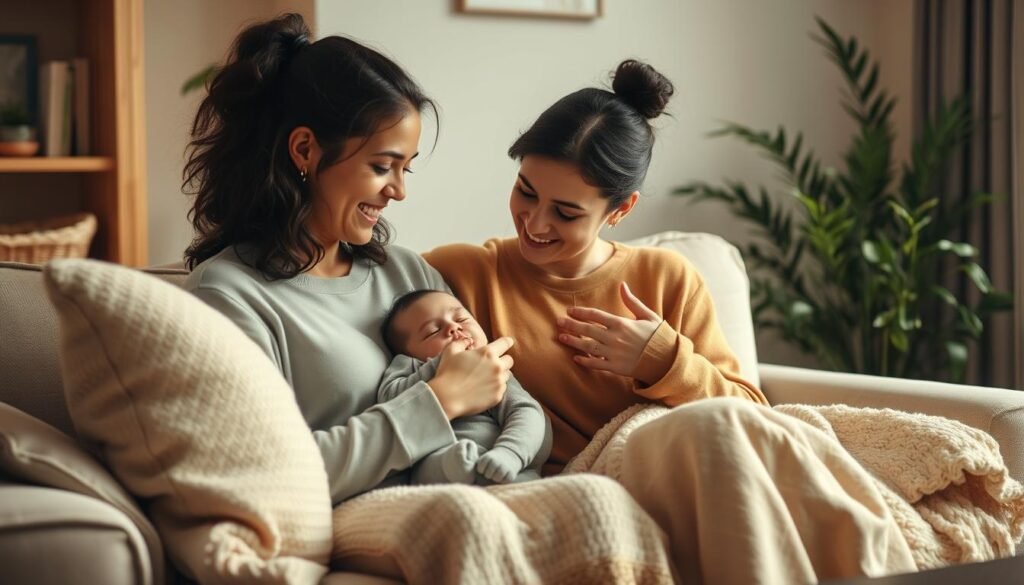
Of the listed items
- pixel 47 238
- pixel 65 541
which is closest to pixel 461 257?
pixel 65 541

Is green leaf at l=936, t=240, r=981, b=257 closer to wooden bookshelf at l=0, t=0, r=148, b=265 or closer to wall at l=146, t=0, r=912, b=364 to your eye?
wall at l=146, t=0, r=912, b=364

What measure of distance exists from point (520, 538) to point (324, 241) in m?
0.71

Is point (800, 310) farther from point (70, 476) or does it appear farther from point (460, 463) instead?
point (70, 476)

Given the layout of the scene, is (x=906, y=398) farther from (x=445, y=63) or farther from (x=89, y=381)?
(x=445, y=63)

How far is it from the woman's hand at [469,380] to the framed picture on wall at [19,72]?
5.91ft

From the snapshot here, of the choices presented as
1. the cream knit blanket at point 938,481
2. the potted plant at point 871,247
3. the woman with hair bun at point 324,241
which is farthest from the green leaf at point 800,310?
the woman with hair bun at point 324,241

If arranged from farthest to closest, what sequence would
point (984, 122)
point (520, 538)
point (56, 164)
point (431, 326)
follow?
point (984, 122)
point (56, 164)
point (431, 326)
point (520, 538)

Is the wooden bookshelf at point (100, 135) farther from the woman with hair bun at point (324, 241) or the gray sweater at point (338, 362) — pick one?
the gray sweater at point (338, 362)

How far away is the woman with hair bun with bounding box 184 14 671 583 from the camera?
1.68 m

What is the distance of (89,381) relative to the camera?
1.39 metres

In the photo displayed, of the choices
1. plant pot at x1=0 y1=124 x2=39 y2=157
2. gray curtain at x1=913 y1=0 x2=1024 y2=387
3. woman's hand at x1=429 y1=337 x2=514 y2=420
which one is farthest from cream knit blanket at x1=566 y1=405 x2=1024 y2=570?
gray curtain at x1=913 y1=0 x2=1024 y2=387

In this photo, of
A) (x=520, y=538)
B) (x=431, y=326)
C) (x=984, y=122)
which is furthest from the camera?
(x=984, y=122)

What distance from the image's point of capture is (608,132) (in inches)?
79.5

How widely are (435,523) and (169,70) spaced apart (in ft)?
7.72
